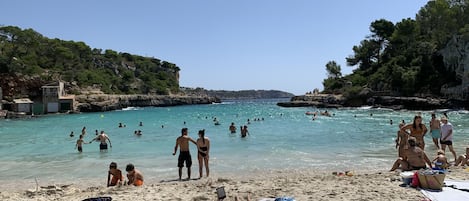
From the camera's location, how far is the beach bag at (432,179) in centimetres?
736

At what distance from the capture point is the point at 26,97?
68.4m

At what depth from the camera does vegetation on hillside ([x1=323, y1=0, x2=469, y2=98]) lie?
5984 cm

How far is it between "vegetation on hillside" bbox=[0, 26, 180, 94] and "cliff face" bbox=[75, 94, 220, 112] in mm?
6295

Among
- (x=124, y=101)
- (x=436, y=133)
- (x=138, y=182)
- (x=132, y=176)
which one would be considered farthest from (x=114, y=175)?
(x=124, y=101)

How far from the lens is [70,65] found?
94188 millimetres

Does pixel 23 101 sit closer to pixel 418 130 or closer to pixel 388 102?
pixel 388 102

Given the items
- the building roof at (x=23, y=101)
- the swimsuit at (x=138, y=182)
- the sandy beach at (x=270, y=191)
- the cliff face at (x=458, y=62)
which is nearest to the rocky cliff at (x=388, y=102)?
the cliff face at (x=458, y=62)

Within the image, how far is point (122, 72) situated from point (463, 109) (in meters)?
94.0

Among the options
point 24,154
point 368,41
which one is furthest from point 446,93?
point 24,154

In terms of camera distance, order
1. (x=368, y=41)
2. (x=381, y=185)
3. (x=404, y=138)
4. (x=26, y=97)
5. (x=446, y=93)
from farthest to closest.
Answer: (x=368, y=41)
(x=26, y=97)
(x=446, y=93)
(x=404, y=138)
(x=381, y=185)

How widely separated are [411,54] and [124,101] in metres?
62.0

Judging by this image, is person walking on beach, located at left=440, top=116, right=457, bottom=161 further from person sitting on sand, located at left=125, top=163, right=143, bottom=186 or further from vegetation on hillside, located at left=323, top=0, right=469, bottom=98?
vegetation on hillside, located at left=323, top=0, right=469, bottom=98

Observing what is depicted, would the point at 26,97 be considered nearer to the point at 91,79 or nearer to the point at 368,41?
the point at 91,79

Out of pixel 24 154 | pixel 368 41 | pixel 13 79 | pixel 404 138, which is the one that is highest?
pixel 368 41
